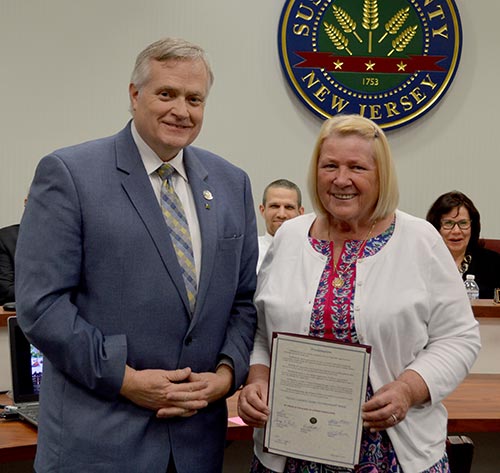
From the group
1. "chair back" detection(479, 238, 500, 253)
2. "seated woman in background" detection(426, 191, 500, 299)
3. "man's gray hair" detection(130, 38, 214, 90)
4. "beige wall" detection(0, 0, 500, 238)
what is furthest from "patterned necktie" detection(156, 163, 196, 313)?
"chair back" detection(479, 238, 500, 253)

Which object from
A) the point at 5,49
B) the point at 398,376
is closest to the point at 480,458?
the point at 398,376

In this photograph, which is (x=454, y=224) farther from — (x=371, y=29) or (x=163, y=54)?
(x=163, y=54)

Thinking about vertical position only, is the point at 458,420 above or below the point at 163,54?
below

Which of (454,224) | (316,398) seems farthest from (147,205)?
(454,224)

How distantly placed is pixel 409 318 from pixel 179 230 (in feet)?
2.00

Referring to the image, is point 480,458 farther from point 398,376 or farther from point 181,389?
point 181,389

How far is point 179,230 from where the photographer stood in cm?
199

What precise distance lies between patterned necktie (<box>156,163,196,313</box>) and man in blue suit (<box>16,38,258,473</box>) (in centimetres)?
2

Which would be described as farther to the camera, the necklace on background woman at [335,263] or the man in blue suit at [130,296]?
the necklace on background woman at [335,263]

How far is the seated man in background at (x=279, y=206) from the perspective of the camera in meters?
5.25

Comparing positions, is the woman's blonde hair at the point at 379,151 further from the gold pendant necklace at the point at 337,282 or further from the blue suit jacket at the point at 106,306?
the blue suit jacket at the point at 106,306

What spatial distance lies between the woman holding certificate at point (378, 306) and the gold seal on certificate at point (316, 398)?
4cm

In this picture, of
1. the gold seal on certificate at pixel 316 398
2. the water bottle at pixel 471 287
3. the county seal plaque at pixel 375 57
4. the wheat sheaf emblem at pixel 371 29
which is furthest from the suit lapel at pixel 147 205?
the wheat sheaf emblem at pixel 371 29

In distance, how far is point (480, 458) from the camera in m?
3.64
